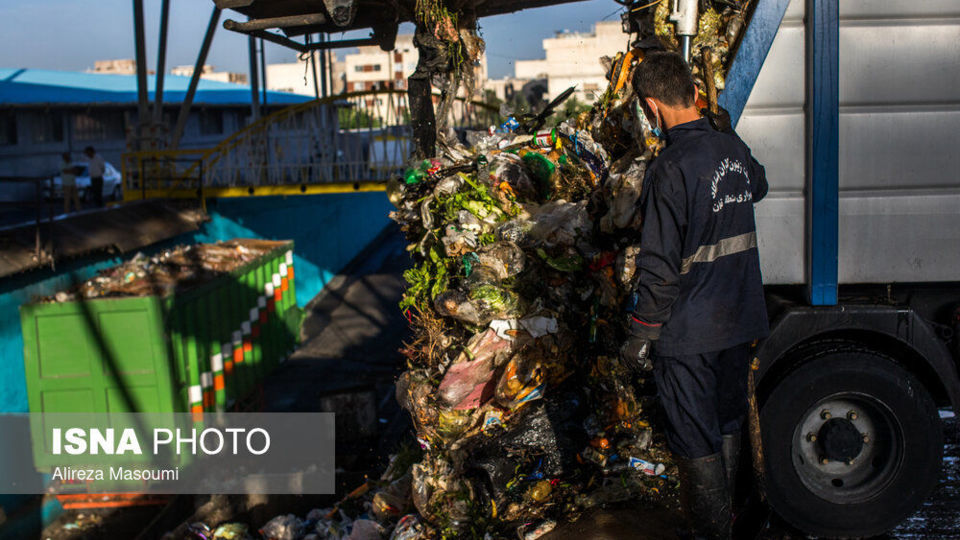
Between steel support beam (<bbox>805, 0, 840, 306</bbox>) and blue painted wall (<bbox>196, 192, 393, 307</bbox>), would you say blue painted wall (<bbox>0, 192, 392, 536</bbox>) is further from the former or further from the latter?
steel support beam (<bbox>805, 0, 840, 306</bbox>)

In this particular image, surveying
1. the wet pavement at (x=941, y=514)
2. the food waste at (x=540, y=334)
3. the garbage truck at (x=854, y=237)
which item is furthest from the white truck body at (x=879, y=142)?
the wet pavement at (x=941, y=514)

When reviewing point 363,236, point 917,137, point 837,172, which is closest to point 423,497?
point 837,172

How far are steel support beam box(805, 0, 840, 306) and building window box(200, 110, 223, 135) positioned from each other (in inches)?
1212

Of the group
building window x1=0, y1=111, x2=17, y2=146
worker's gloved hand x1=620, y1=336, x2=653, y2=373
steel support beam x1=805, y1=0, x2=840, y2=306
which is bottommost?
worker's gloved hand x1=620, y1=336, x2=653, y2=373

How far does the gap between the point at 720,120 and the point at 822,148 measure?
0.57 m

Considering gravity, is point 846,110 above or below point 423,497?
above

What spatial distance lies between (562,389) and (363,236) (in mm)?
17588

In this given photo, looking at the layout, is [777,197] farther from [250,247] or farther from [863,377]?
[250,247]

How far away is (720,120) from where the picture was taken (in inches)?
140

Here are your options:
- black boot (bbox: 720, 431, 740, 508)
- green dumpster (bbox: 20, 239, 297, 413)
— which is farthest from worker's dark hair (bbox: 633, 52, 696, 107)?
green dumpster (bbox: 20, 239, 297, 413)

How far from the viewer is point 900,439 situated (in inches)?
150

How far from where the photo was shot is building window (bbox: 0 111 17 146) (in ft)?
76.8

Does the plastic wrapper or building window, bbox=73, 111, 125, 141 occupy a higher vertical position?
building window, bbox=73, 111, 125, 141

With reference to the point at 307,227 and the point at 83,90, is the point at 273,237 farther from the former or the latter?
the point at 83,90
